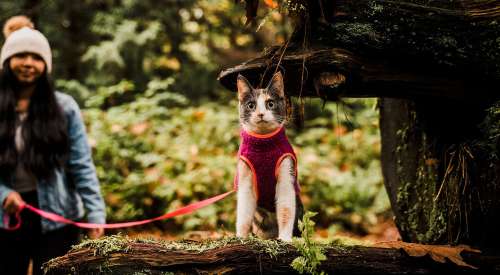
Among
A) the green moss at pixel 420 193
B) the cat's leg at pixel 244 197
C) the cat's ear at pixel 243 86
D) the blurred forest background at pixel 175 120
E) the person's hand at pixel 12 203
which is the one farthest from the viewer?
the blurred forest background at pixel 175 120

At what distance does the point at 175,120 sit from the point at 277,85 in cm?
623

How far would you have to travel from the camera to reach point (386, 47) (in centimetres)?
269

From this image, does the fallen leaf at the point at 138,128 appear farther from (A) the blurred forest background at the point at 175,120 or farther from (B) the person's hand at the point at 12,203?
(B) the person's hand at the point at 12,203

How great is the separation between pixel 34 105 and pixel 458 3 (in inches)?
138

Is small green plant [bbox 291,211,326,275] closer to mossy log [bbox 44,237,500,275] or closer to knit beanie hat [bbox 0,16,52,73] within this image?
mossy log [bbox 44,237,500,275]

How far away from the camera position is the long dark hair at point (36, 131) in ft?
12.9

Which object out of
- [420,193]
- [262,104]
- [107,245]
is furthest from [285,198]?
[420,193]

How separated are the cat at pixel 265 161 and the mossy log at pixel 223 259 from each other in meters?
0.24

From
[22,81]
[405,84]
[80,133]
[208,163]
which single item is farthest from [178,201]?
[405,84]

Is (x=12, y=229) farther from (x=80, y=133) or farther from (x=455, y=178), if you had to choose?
(x=455, y=178)

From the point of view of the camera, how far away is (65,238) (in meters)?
4.03

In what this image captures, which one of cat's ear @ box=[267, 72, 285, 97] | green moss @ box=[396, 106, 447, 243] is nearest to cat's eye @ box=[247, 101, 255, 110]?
cat's ear @ box=[267, 72, 285, 97]

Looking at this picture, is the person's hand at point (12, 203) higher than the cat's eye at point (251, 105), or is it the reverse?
the cat's eye at point (251, 105)

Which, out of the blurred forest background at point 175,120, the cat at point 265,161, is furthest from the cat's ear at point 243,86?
the blurred forest background at point 175,120
